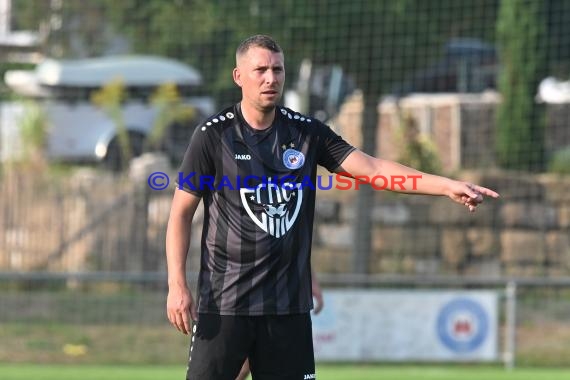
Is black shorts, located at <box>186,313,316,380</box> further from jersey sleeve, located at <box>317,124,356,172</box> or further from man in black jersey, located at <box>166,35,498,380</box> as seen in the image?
jersey sleeve, located at <box>317,124,356,172</box>

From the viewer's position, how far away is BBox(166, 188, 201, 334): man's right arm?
4.96 m

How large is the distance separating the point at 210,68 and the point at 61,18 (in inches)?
85.0

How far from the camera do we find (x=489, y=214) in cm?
1537

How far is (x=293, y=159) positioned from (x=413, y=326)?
654 cm

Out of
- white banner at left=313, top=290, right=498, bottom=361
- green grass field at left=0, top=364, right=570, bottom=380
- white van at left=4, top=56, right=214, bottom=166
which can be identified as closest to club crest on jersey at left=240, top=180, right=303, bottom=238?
green grass field at left=0, top=364, right=570, bottom=380

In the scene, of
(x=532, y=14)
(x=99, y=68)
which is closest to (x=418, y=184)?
(x=532, y=14)

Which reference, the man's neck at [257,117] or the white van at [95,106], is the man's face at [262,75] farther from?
the white van at [95,106]

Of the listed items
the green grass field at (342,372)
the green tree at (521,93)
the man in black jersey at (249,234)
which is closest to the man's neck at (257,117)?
the man in black jersey at (249,234)

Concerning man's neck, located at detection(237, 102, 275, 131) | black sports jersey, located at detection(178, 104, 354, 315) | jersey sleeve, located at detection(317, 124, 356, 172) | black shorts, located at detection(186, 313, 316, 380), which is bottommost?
black shorts, located at detection(186, 313, 316, 380)

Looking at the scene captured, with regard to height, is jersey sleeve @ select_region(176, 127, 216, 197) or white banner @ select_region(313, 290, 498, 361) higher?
jersey sleeve @ select_region(176, 127, 216, 197)

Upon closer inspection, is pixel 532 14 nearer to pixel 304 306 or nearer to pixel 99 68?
pixel 99 68

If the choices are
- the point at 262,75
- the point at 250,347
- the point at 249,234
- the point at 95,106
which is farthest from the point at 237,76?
the point at 95,106

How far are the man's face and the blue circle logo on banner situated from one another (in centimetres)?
668

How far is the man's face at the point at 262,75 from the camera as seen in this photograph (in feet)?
16.0
